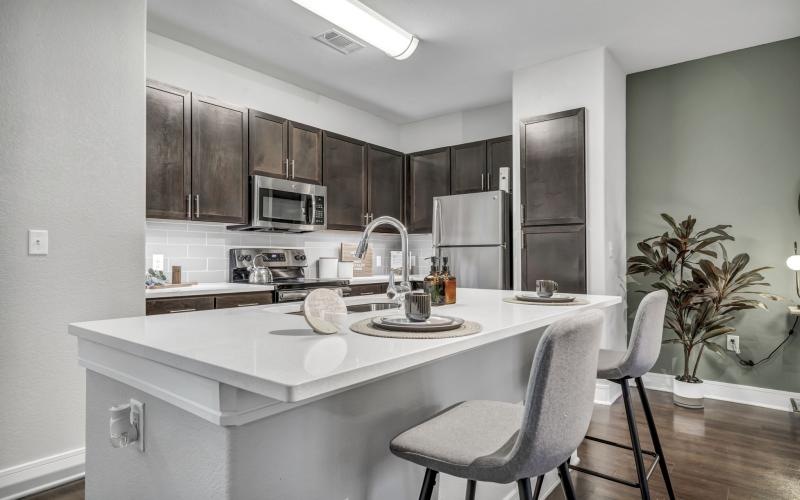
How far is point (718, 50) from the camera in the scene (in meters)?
3.57

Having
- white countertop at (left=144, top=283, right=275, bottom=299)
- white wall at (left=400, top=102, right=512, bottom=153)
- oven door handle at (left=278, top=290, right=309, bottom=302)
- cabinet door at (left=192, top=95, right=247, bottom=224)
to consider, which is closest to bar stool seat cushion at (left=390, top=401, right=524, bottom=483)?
white countertop at (left=144, top=283, right=275, bottom=299)

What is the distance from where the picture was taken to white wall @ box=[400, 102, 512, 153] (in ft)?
15.6

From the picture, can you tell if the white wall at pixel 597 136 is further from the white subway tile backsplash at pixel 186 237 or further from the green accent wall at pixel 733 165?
the white subway tile backsplash at pixel 186 237

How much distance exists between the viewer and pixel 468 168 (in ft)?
15.3

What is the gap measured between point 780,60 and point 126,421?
4.63 m

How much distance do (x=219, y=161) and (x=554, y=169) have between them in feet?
8.56

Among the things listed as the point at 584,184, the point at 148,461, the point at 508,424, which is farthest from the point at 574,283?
the point at 148,461

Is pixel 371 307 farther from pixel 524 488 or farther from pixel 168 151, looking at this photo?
pixel 168 151

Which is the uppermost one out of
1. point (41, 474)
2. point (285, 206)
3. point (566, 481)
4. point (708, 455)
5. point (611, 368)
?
point (285, 206)

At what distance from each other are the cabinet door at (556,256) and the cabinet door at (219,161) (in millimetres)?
2334

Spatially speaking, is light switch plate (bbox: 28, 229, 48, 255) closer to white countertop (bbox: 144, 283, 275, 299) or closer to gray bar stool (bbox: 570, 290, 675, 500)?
white countertop (bbox: 144, 283, 275, 299)

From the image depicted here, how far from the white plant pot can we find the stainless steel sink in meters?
2.68

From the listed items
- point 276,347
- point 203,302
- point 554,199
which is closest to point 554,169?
point 554,199

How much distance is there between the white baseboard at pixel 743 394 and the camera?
10.9 feet
